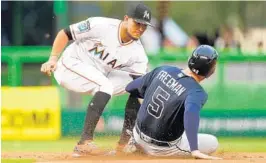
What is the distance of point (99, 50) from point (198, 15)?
1878cm

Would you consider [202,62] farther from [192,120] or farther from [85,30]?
[85,30]

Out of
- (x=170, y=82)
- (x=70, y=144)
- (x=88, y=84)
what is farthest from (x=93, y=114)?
(x=70, y=144)

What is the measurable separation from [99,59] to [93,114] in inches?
31.3

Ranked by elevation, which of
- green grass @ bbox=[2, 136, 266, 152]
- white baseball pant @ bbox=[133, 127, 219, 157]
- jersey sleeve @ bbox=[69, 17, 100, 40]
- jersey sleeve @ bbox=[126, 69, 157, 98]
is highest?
jersey sleeve @ bbox=[69, 17, 100, 40]

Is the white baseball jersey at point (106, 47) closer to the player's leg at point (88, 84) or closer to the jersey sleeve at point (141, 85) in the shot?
the player's leg at point (88, 84)

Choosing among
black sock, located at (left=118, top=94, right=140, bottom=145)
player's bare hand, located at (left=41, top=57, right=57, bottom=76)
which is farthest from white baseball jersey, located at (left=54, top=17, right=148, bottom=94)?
player's bare hand, located at (left=41, top=57, right=57, bottom=76)

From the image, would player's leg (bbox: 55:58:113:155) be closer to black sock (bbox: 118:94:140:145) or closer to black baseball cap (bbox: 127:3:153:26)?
black sock (bbox: 118:94:140:145)

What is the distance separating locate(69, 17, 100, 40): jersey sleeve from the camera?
987cm

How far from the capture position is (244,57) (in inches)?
614

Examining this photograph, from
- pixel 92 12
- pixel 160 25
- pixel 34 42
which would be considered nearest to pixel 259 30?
pixel 160 25

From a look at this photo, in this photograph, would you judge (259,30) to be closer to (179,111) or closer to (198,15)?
(198,15)

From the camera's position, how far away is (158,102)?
27.8 ft

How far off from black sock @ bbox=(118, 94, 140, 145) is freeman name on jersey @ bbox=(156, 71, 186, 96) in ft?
3.99

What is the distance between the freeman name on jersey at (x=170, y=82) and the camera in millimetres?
8266
